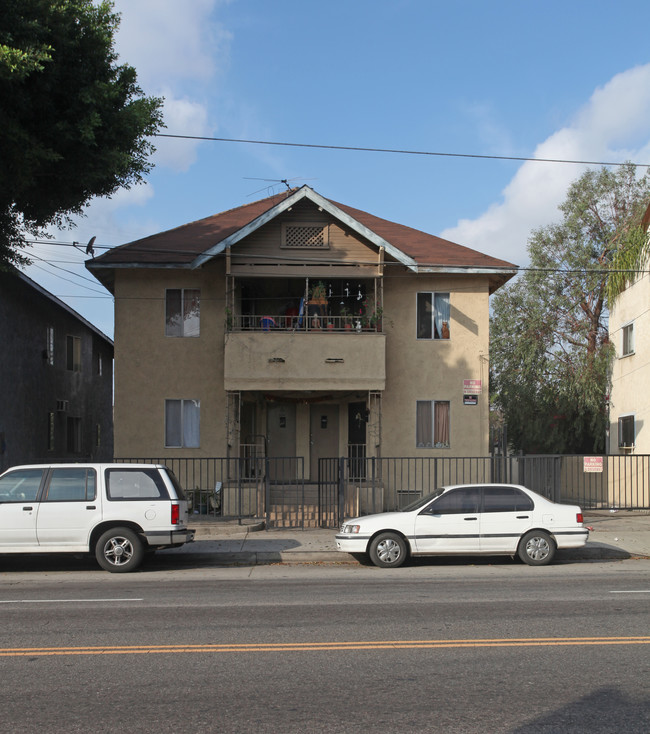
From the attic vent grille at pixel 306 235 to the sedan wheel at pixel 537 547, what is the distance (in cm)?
1066

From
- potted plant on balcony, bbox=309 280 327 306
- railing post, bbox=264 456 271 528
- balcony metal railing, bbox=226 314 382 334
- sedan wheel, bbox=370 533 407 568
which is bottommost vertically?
sedan wheel, bbox=370 533 407 568

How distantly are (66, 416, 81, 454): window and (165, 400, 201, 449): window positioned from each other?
34.3 ft

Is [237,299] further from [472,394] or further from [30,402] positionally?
[30,402]

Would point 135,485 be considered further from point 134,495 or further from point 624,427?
point 624,427

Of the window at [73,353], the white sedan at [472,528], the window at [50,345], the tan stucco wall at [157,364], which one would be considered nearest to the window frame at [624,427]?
the white sedan at [472,528]

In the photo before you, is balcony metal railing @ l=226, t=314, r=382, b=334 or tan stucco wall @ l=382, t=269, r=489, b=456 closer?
balcony metal railing @ l=226, t=314, r=382, b=334

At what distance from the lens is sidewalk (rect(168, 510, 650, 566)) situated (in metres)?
14.6

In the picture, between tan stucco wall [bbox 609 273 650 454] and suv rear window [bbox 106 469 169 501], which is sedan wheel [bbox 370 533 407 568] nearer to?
suv rear window [bbox 106 469 169 501]

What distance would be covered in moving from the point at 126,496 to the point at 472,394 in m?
12.0

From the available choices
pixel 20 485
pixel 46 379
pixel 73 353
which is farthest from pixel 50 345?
pixel 20 485

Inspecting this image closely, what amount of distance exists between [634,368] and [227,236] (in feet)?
43.8

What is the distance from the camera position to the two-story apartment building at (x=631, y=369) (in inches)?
955

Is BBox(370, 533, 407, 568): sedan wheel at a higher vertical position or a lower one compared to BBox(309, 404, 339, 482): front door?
lower

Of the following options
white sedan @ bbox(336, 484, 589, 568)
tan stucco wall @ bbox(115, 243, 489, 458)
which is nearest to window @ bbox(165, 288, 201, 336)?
tan stucco wall @ bbox(115, 243, 489, 458)
